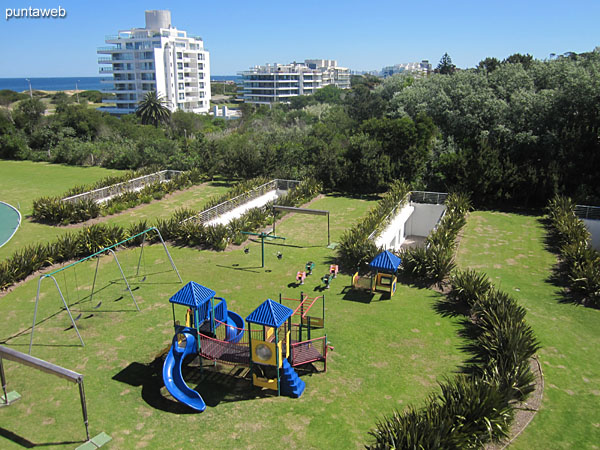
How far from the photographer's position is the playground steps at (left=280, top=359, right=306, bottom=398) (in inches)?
463

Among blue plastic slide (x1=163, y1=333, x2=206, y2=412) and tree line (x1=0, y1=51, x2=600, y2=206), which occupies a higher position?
tree line (x1=0, y1=51, x2=600, y2=206)

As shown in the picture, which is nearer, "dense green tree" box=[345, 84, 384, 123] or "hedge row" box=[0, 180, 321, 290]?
"hedge row" box=[0, 180, 321, 290]

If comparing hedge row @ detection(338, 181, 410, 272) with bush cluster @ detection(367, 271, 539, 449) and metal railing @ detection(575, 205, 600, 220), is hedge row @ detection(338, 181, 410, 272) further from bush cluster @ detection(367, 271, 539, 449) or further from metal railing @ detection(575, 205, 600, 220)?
metal railing @ detection(575, 205, 600, 220)

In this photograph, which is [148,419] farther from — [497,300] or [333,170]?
[333,170]

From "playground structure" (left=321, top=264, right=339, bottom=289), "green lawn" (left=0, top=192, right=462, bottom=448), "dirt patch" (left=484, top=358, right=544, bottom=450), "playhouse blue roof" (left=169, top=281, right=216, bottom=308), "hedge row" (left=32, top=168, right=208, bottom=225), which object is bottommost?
A: "green lawn" (left=0, top=192, right=462, bottom=448)

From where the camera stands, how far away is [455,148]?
3566 cm

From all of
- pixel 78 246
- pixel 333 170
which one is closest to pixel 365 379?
pixel 78 246

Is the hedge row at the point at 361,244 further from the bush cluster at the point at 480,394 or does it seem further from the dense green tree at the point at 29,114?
the dense green tree at the point at 29,114

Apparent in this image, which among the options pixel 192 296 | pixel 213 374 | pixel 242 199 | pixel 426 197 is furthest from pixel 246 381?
pixel 426 197

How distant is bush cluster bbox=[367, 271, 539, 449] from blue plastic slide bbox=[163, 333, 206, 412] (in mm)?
4366

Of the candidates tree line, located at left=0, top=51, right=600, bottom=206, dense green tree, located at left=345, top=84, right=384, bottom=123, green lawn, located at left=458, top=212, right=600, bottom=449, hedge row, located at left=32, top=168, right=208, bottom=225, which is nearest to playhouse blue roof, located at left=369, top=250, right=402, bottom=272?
green lawn, located at left=458, top=212, right=600, bottom=449

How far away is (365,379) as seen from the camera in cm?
1245

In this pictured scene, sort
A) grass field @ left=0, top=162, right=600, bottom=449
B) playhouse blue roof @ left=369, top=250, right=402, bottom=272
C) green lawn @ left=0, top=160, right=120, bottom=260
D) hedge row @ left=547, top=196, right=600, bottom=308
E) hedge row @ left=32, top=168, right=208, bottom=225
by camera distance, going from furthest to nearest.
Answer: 1. hedge row @ left=32, top=168, right=208, bottom=225
2. green lawn @ left=0, top=160, right=120, bottom=260
3. playhouse blue roof @ left=369, top=250, right=402, bottom=272
4. hedge row @ left=547, top=196, right=600, bottom=308
5. grass field @ left=0, top=162, right=600, bottom=449

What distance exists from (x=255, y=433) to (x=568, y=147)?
→ 29424 mm
